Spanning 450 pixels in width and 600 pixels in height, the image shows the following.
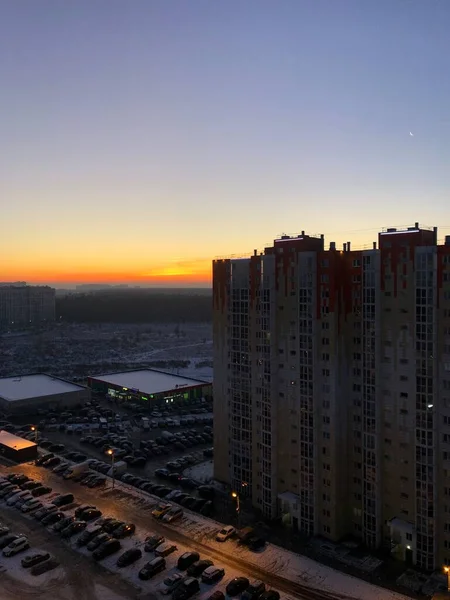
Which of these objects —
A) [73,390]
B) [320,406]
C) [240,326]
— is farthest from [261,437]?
[73,390]

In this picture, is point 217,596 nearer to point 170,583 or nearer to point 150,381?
point 170,583

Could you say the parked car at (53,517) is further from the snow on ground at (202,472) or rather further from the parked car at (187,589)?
the parked car at (187,589)

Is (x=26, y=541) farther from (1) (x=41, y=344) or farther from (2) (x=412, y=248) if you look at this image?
(1) (x=41, y=344)

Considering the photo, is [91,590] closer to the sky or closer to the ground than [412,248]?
closer to the ground

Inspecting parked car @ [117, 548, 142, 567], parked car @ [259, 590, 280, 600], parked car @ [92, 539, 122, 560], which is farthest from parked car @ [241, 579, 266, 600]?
parked car @ [92, 539, 122, 560]

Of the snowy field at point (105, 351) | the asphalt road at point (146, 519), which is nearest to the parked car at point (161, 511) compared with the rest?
the asphalt road at point (146, 519)

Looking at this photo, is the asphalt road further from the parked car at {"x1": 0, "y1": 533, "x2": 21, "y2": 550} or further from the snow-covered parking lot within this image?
the parked car at {"x1": 0, "y1": 533, "x2": 21, "y2": 550}
